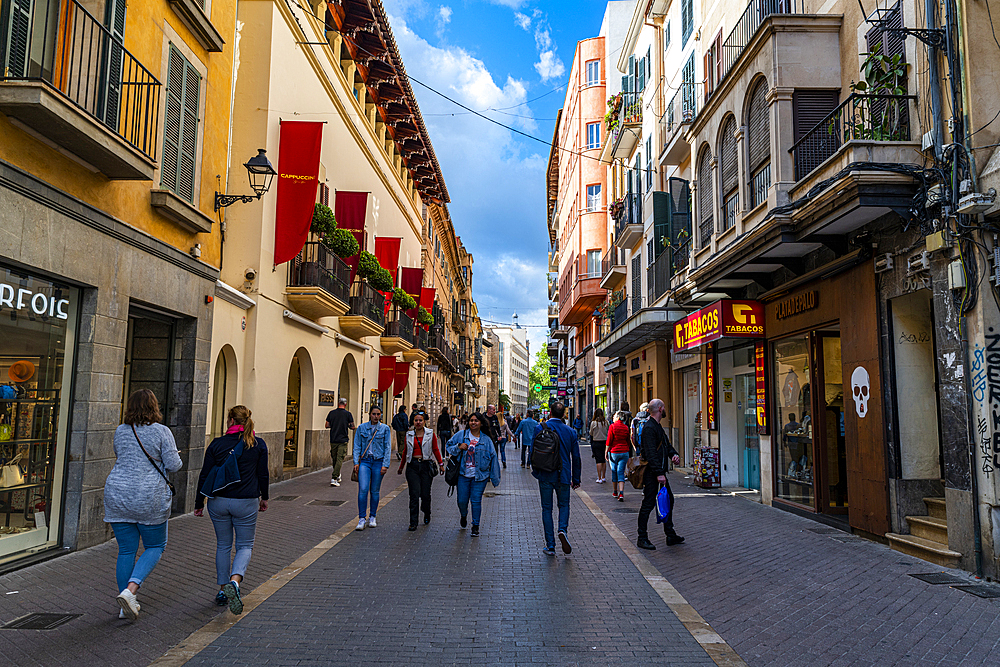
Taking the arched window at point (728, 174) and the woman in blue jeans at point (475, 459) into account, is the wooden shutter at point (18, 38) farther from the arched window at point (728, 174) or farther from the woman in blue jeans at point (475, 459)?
the arched window at point (728, 174)

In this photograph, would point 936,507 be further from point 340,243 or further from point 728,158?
point 340,243

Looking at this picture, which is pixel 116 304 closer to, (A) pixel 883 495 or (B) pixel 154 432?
(B) pixel 154 432

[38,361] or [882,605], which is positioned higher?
[38,361]

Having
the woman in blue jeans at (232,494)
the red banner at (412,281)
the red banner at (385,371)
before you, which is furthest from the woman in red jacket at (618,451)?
the red banner at (412,281)

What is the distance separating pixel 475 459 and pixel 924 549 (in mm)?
5489

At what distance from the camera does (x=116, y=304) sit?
9.06 meters

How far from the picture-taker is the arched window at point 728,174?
1343 centimetres

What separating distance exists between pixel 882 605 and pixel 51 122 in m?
8.95

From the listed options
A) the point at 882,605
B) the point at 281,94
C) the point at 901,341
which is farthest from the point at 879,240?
the point at 281,94

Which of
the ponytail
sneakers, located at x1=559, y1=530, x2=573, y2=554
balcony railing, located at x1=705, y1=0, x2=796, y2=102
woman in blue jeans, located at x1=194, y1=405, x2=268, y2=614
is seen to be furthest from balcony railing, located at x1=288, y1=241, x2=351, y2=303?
woman in blue jeans, located at x1=194, y1=405, x2=268, y2=614

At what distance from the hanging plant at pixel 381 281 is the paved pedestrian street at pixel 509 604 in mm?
12573

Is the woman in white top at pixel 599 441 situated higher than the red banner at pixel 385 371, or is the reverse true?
the red banner at pixel 385 371

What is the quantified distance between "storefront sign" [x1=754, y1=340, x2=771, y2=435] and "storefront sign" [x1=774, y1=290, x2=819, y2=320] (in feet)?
3.26

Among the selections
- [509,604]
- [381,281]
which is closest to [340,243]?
[381,281]
